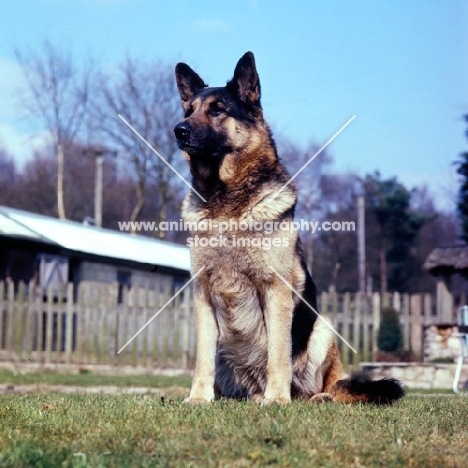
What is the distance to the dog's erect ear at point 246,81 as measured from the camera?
6.20 m

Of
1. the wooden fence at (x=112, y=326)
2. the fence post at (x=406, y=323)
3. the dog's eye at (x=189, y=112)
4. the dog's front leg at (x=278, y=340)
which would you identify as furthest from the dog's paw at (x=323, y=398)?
the fence post at (x=406, y=323)

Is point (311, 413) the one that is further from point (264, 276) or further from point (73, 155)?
point (73, 155)

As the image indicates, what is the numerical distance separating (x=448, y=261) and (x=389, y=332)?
3.29 meters

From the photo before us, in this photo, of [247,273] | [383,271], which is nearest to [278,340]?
[247,273]

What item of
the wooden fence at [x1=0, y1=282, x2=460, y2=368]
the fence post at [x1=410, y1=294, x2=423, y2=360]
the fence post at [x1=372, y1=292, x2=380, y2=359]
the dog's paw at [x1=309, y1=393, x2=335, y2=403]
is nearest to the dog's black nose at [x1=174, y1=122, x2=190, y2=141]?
the dog's paw at [x1=309, y1=393, x2=335, y2=403]

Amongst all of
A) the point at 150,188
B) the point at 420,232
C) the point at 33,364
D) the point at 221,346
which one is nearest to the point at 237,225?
the point at 221,346

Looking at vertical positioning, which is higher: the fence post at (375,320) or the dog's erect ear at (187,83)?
the dog's erect ear at (187,83)

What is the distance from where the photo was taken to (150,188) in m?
42.0

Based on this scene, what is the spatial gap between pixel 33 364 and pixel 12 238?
515cm

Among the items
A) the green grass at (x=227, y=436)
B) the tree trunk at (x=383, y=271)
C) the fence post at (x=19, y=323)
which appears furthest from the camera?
the tree trunk at (x=383, y=271)

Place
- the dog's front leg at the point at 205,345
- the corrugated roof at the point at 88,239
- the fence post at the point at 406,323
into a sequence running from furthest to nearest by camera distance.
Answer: the corrugated roof at the point at 88,239
the fence post at the point at 406,323
the dog's front leg at the point at 205,345

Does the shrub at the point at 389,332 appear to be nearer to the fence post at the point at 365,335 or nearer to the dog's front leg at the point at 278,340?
the fence post at the point at 365,335

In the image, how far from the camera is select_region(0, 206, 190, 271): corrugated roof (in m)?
22.0

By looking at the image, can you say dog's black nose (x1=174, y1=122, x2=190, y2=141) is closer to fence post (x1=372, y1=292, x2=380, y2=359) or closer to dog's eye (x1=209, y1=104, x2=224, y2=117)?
dog's eye (x1=209, y1=104, x2=224, y2=117)
